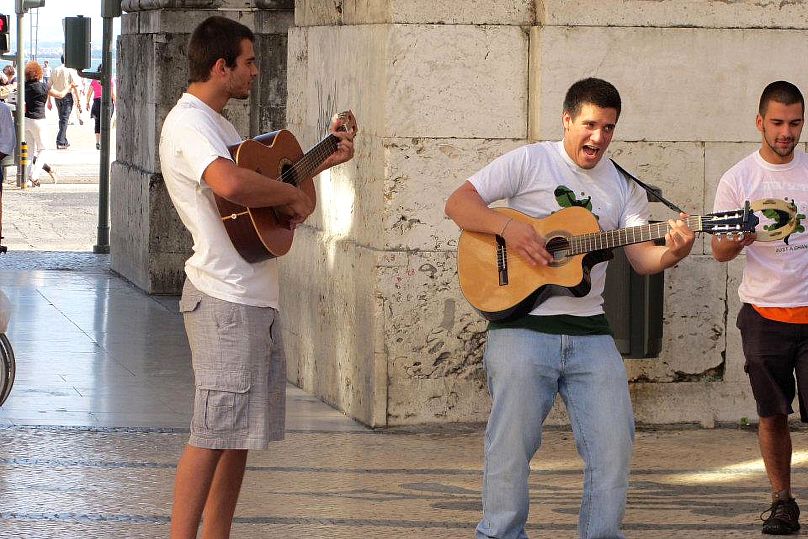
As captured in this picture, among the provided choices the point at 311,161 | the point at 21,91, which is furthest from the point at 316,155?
the point at 21,91

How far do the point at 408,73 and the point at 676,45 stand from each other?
1.35m

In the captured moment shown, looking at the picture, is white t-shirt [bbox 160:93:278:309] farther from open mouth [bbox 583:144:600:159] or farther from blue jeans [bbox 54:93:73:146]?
blue jeans [bbox 54:93:73:146]

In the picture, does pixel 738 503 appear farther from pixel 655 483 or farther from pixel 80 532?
pixel 80 532

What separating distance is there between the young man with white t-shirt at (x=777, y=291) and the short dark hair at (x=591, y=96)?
3.70 ft

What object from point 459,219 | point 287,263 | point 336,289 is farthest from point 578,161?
point 287,263

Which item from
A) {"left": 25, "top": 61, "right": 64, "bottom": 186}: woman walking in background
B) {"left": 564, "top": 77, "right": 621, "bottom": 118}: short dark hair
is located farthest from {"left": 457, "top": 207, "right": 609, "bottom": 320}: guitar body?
{"left": 25, "top": 61, "right": 64, "bottom": 186}: woman walking in background

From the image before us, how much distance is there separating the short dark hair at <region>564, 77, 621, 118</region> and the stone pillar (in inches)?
313

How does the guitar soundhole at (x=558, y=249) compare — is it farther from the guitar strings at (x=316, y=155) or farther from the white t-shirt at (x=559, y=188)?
the guitar strings at (x=316, y=155)

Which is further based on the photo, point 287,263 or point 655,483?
point 287,263

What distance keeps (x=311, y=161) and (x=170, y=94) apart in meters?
7.88

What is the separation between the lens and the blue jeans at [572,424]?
4.82 meters

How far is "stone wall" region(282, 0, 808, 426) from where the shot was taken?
7.82 m

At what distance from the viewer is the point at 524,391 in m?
4.91

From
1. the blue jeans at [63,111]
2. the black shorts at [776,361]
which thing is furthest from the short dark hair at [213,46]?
the blue jeans at [63,111]
